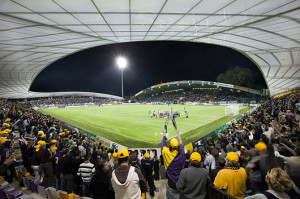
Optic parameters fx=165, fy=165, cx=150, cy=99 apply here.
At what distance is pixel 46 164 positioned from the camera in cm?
557

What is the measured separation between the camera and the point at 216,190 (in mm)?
2740

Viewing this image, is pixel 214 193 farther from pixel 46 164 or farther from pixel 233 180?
pixel 46 164

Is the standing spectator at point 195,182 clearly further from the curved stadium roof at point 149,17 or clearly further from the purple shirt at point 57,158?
the curved stadium roof at point 149,17

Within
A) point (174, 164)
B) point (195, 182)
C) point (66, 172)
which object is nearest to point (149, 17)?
point (174, 164)

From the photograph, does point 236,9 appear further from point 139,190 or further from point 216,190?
point 139,190

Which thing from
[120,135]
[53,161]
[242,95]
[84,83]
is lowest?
[120,135]

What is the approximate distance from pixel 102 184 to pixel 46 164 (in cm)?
353

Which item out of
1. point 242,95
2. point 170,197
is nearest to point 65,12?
point 170,197

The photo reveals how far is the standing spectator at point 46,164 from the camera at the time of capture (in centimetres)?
554

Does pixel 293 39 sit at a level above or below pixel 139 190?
above

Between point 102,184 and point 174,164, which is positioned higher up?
point 174,164

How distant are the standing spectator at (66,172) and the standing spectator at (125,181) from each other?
114 inches

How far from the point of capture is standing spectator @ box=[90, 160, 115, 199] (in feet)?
10.6

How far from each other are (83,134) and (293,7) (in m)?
16.0
